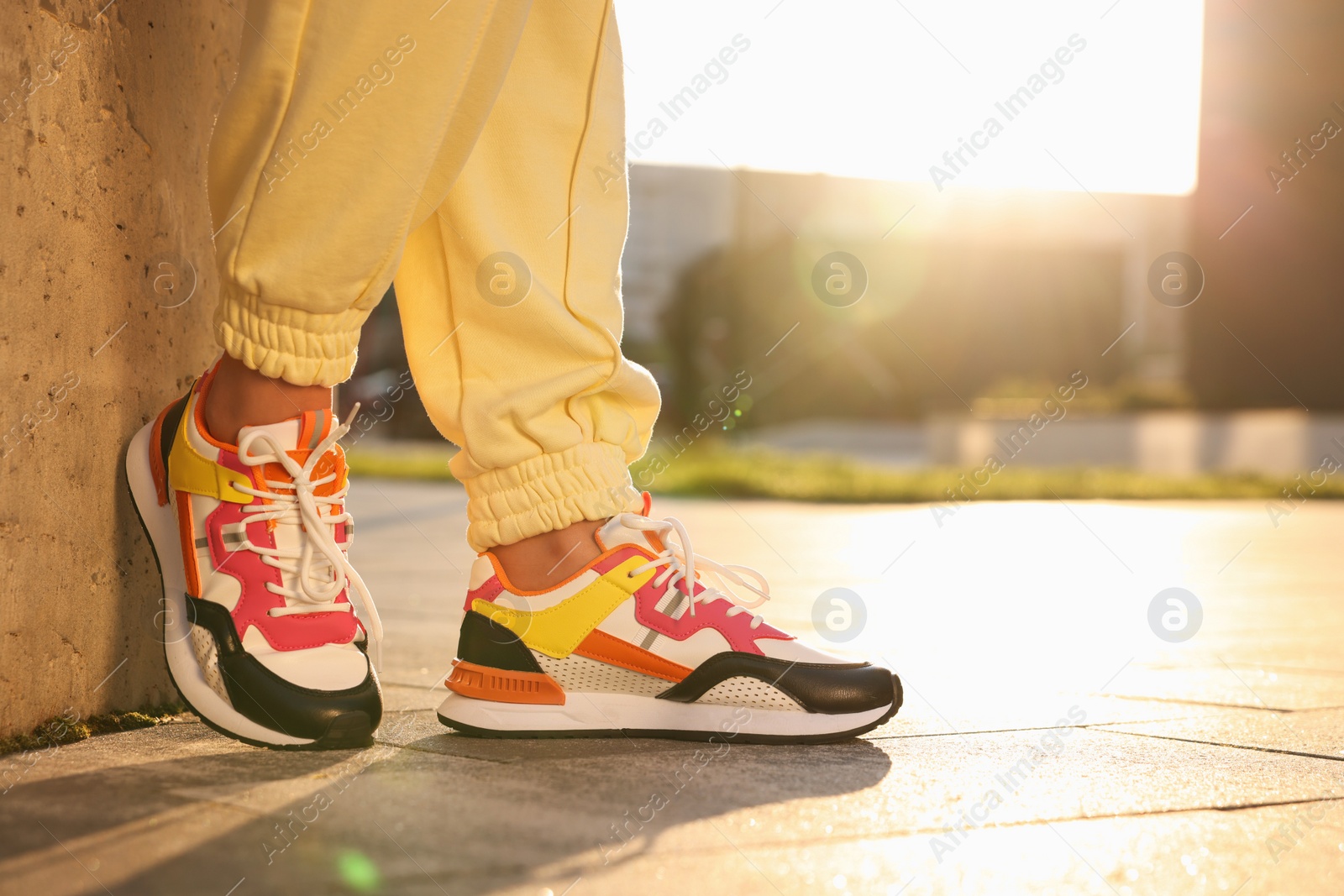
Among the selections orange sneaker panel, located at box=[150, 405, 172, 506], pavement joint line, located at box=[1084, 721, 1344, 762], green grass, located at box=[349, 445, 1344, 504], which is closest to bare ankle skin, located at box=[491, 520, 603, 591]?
orange sneaker panel, located at box=[150, 405, 172, 506]

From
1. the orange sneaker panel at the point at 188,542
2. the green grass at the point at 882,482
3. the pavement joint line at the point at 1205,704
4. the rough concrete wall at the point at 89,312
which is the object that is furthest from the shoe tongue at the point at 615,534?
the green grass at the point at 882,482

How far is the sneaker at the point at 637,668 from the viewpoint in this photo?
139cm

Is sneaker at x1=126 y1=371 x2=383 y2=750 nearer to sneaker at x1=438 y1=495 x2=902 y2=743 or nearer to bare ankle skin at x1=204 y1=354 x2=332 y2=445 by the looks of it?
bare ankle skin at x1=204 y1=354 x2=332 y2=445

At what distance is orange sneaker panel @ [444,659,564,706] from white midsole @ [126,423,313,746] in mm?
225

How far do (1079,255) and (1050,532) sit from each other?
2248 centimetres

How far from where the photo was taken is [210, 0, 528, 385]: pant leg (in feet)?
3.84

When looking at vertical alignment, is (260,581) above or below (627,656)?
above

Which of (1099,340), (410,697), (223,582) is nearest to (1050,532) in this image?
(410,697)

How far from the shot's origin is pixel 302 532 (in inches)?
52.6

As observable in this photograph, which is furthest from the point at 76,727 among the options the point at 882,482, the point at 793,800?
the point at 882,482

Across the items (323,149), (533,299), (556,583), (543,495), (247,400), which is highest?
(323,149)

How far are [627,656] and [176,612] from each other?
529mm

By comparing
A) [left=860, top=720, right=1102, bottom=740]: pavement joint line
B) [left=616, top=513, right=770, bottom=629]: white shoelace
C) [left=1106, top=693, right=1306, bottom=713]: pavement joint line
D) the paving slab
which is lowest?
[left=1106, top=693, right=1306, bottom=713]: pavement joint line

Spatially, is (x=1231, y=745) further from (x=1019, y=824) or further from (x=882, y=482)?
(x=882, y=482)
